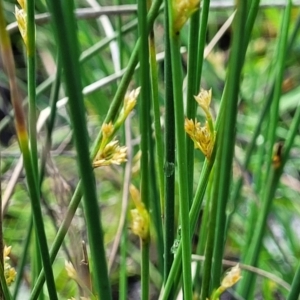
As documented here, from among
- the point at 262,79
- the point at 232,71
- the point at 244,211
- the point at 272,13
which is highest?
the point at 232,71

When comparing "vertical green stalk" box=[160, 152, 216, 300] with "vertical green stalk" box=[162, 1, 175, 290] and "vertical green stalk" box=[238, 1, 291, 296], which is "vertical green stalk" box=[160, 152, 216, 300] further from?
"vertical green stalk" box=[238, 1, 291, 296]

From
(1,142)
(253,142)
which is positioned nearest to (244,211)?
(253,142)

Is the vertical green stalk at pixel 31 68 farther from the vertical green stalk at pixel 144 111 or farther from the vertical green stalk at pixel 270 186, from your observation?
the vertical green stalk at pixel 270 186

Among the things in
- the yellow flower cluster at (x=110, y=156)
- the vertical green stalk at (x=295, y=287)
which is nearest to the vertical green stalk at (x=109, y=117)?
the yellow flower cluster at (x=110, y=156)

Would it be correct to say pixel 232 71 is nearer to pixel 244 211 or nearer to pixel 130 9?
pixel 130 9

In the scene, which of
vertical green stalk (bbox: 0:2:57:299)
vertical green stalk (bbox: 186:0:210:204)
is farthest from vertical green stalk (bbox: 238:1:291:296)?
vertical green stalk (bbox: 0:2:57:299)

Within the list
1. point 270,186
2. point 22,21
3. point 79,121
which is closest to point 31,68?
point 22,21
